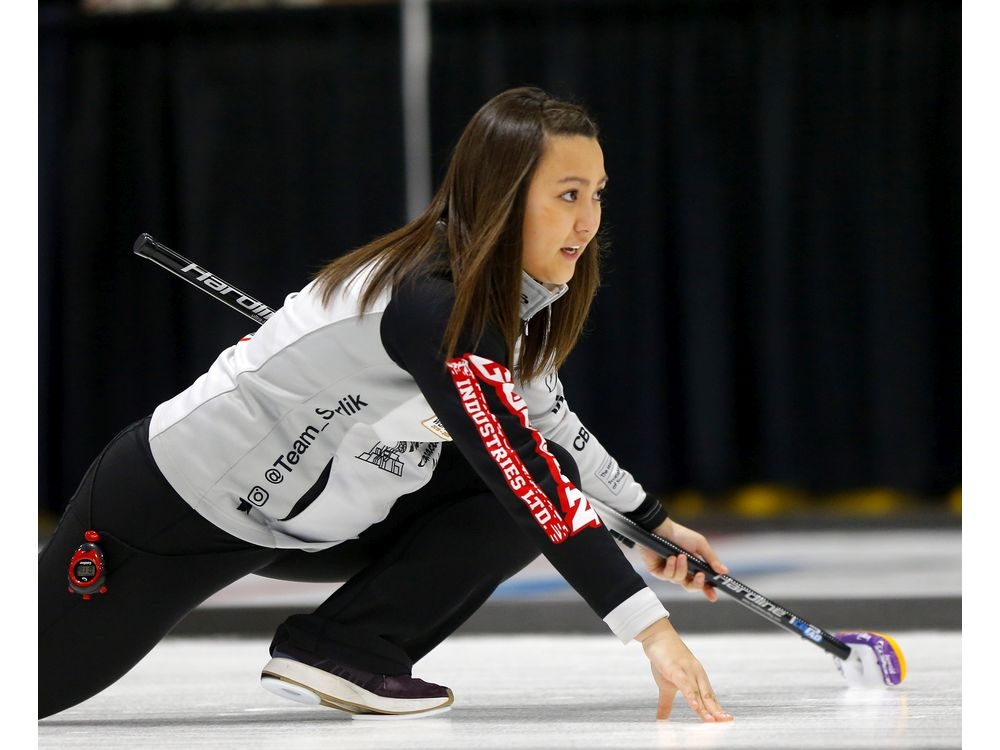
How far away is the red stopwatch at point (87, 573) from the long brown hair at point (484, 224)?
1.27 ft

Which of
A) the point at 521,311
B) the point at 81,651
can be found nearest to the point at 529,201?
the point at 521,311

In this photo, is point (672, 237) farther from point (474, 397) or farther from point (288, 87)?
point (474, 397)

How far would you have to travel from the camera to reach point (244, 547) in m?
1.37

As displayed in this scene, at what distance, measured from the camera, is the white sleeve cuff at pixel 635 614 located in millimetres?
1164

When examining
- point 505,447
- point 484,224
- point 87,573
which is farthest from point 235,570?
point 484,224

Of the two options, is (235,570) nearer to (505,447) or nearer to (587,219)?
(505,447)

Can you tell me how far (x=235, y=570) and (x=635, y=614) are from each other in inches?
19.3

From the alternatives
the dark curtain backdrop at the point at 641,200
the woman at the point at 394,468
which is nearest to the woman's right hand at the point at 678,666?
the woman at the point at 394,468

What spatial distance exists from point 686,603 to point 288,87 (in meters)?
2.66

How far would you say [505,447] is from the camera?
119 cm

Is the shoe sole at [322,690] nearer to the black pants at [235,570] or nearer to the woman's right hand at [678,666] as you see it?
the black pants at [235,570]

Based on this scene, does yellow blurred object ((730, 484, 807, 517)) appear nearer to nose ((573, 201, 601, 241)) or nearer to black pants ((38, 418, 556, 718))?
black pants ((38, 418, 556, 718))

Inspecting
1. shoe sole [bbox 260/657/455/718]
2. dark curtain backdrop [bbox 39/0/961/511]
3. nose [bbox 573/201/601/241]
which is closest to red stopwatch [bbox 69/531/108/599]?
shoe sole [bbox 260/657/455/718]

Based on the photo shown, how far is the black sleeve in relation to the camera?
1176mm
